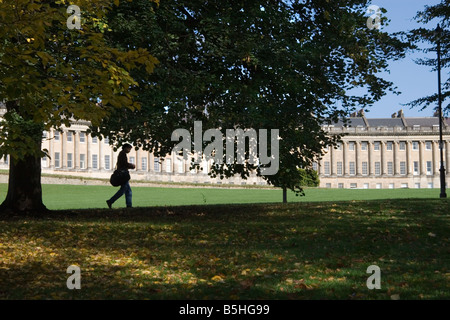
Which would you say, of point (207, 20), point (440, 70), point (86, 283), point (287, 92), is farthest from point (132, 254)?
point (440, 70)

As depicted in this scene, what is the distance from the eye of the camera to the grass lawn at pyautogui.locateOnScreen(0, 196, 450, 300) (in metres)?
7.65

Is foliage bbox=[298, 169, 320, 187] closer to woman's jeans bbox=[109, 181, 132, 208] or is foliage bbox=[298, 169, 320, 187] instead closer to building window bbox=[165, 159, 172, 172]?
woman's jeans bbox=[109, 181, 132, 208]

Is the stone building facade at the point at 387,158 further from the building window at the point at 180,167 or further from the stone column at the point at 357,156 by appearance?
the building window at the point at 180,167

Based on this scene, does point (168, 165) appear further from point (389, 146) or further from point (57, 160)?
point (389, 146)

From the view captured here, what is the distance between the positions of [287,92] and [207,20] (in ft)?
13.0

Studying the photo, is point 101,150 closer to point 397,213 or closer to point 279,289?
point 397,213

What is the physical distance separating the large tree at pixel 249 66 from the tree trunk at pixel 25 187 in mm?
2770

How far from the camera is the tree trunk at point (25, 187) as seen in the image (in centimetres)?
1788

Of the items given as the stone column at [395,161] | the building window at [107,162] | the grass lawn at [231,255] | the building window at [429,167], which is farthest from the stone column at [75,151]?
the grass lawn at [231,255]

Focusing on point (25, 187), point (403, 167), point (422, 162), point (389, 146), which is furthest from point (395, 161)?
point (25, 187)

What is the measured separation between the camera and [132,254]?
35.4 ft

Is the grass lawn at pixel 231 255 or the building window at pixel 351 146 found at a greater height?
the building window at pixel 351 146

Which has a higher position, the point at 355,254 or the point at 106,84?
the point at 106,84

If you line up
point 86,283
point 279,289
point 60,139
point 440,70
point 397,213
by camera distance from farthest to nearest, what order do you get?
point 60,139
point 440,70
point 397,213
point 86,283
point 279,289
